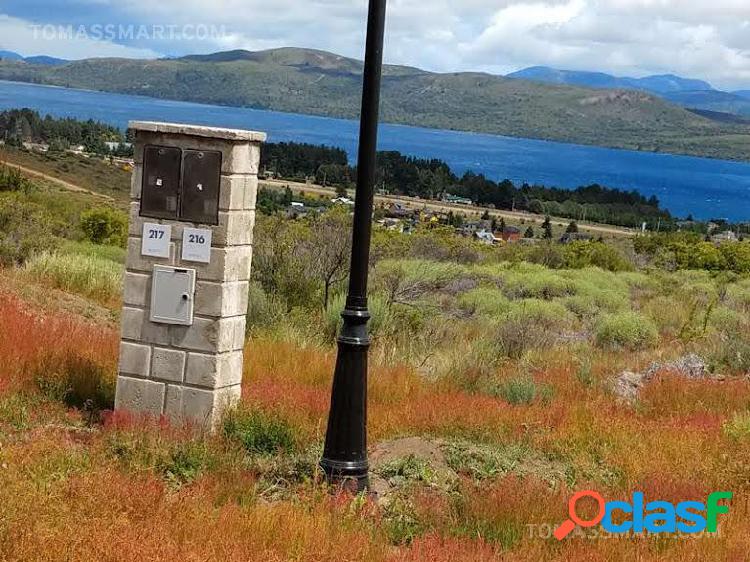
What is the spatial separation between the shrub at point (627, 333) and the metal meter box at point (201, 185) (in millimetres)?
10872

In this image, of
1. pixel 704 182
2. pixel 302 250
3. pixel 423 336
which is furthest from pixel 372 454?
pixel 704 182

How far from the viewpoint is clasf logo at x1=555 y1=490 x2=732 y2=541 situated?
558 cm

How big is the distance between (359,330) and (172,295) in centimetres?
160

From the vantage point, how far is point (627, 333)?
53.5ft

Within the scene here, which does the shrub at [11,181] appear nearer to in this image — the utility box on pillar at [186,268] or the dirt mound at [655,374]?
the dirt mound at [655,374]

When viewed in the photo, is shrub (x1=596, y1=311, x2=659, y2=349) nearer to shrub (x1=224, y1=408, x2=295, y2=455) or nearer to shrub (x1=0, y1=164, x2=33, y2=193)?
shrub (x1=224, y1=408, x2=295, y2=455)

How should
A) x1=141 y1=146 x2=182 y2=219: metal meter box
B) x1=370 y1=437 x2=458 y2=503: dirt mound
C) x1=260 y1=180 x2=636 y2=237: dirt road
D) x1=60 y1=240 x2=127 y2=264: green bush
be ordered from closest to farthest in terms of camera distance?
x1=370 y1=437 x2=458 y2=503: dirt mound → x1=141 y1=146 x2=182 y2=219: metal meter box → x1=60 y1=240 x2=127 y2=264: green bush → x1=260 y1=180 x2=636 y2=237: dirt road

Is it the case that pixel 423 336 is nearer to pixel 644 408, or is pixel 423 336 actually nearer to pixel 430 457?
pixel 644 408

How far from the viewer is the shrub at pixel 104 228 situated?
28578mm

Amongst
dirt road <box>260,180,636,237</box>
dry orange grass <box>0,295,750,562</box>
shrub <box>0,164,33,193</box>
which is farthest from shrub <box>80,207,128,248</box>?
dirt road <box>260,180,636,237</box>

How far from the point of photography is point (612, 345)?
53.1ft

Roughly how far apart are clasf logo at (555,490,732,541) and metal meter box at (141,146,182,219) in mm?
3648

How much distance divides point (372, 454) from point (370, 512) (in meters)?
1.60

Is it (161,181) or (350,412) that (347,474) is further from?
(161,181)
